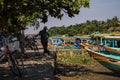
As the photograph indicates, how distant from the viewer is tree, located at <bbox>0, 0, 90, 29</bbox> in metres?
9.93

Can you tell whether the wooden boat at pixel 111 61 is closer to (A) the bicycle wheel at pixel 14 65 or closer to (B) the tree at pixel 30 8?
(B) the tree at pixel 30 8

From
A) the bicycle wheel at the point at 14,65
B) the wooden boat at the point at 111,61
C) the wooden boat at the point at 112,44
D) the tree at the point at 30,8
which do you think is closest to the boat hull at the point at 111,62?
the wooden boat at the point at 111,61

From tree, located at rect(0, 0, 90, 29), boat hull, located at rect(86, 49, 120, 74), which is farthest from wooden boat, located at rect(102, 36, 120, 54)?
tree, located at rect(0, 0, 90, 29)

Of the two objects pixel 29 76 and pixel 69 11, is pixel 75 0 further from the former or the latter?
pixel 29 76

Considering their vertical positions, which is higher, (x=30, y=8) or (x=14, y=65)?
(x=30, y=8)

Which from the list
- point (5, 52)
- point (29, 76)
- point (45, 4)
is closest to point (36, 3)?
point (45, 4)

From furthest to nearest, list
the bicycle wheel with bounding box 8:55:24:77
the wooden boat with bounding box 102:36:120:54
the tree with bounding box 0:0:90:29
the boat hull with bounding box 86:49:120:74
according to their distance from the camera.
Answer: the wooden boat with bounding box 102:36:120:54
the boat hull with bounding box 86:49:120:74
the bicycle wheel with bounding box 8:55:24:77
the tree with bounding box 0:0:90:29

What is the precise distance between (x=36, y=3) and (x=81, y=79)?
188 inches

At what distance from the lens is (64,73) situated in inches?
613

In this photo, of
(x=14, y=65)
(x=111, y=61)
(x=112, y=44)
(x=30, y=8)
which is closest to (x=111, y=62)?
(x=111, y=61)

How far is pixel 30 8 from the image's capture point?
35.4ft

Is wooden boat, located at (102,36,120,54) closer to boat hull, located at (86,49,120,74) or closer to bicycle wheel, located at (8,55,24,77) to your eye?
boat hull, located at (86,49,120,74)

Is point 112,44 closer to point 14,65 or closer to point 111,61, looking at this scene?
point 111,61

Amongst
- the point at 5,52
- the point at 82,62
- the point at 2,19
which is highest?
the point at 2,19
